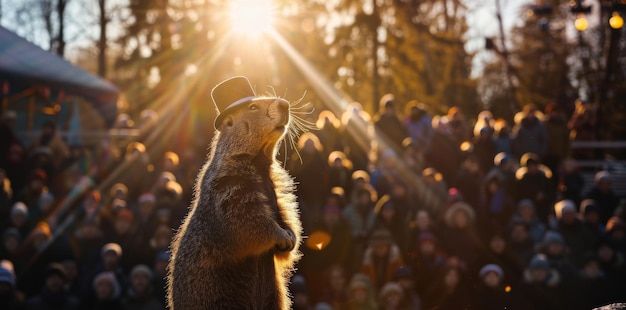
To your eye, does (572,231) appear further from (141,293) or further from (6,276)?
(6,276)

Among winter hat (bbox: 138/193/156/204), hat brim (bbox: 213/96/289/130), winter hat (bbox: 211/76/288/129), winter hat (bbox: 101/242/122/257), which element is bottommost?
hat brim (bbox: 213/96/289/130)

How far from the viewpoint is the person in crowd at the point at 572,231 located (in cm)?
1303

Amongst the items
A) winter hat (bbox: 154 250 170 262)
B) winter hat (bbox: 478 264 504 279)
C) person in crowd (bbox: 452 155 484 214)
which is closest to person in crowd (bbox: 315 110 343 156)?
person in crowd (bbox: 452 155 484 214)

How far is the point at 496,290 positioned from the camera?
1048cm

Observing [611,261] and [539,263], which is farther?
[611,261]

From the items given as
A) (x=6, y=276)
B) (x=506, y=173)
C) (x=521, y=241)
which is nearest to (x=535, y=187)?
(x=506, y=173)

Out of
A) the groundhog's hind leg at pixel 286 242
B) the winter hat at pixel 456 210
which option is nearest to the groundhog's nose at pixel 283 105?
the groundhog's hind leg at pixel 286 242

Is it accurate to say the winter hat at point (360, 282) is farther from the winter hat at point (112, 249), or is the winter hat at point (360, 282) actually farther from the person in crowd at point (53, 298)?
the person in crowd at point (53, 298)

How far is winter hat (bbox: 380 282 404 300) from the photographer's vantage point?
10.9 metres

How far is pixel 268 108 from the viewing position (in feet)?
17.6

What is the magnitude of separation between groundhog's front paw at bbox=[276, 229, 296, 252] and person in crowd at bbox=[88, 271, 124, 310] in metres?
6.87

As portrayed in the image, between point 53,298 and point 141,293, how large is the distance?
4.05 ft

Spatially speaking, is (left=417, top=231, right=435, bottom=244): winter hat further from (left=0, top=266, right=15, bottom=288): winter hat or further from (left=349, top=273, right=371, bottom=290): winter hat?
(left=0, top=266, right=15, bottom=288): winter hat

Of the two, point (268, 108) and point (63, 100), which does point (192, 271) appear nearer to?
point (268, 108)
